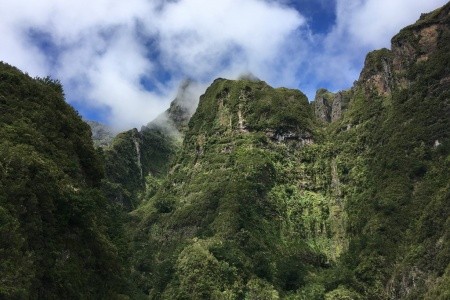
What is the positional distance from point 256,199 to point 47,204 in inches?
3953

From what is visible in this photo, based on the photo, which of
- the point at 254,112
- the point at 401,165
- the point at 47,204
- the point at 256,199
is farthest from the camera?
the point at 254,112

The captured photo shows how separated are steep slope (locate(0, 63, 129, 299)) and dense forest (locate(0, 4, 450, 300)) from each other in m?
0.14

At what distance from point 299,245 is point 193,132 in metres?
77.4

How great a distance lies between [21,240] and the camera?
35750 millimetres

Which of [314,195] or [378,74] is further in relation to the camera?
[378,74]

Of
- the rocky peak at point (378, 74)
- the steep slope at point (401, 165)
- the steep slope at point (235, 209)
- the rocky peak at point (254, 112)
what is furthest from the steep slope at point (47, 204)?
the rocky peak at point (378, 74)

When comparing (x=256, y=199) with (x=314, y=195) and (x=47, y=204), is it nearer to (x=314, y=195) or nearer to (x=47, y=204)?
(x=314, y=195)

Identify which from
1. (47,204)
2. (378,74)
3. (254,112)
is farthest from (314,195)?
(47,204)

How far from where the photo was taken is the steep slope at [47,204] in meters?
36.0

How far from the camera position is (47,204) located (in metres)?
41.6

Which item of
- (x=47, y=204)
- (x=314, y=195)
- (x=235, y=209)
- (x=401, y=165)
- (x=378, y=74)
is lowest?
(x=47, y=204)

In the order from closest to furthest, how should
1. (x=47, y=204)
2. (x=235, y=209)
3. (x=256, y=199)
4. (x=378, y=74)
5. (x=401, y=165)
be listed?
1. (x=47, y=204)
2. (x=401, y=165)
3. (x=235, y=209)
4. (x=256, y=199)
5. (x=378, y=74)

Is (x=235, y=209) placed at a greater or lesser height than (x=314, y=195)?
lesser

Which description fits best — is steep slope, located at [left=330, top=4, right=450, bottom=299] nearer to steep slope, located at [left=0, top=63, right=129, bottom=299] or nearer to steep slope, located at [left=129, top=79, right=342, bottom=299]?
steep slope, located at [left=129, top=79, right=342, bottom=299]
